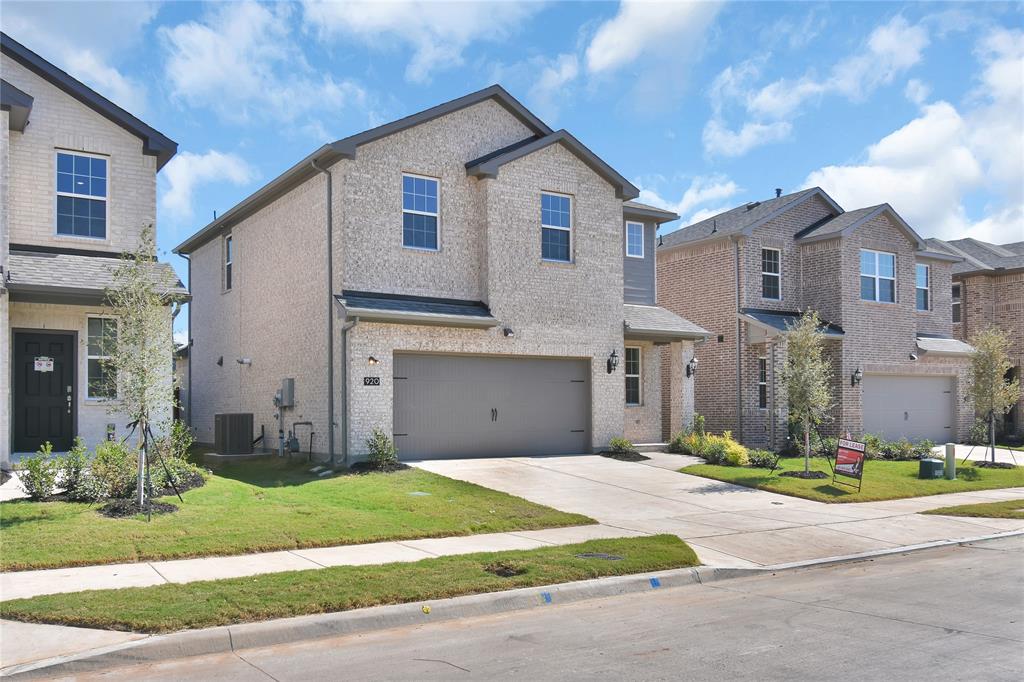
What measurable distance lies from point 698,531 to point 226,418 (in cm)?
1312

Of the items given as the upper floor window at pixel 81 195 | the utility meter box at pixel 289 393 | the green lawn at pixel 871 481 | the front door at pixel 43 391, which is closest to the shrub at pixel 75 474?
the front door at pixel 43 391

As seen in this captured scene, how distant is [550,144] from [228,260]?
10.5 meters

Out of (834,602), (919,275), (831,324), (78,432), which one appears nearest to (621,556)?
(834,602)

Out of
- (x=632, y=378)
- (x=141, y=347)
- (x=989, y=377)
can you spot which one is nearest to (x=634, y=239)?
(x=632, y=378)

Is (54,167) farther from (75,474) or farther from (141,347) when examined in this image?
(75,474)

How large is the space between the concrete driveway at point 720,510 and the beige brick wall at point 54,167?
789 centimetres

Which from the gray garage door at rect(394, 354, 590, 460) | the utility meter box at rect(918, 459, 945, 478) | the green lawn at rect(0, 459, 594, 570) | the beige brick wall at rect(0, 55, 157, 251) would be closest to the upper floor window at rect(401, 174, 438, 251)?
the gray garage door at rect(394, 354, 590, 460)

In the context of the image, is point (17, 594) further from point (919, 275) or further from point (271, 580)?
point (919, 275)

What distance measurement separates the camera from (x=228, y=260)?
2527cm

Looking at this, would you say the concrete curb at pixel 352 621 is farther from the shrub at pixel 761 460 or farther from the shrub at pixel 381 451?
the shrub at pixel 761 460

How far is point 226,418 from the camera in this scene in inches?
840

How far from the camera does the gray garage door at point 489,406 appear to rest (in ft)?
62.7

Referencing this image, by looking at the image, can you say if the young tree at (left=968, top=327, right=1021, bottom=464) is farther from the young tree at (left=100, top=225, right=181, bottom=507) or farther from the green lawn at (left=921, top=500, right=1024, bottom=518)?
the young tree at (left=100, top=225, right=181, bottom=507)

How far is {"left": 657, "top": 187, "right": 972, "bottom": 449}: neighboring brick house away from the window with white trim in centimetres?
4
